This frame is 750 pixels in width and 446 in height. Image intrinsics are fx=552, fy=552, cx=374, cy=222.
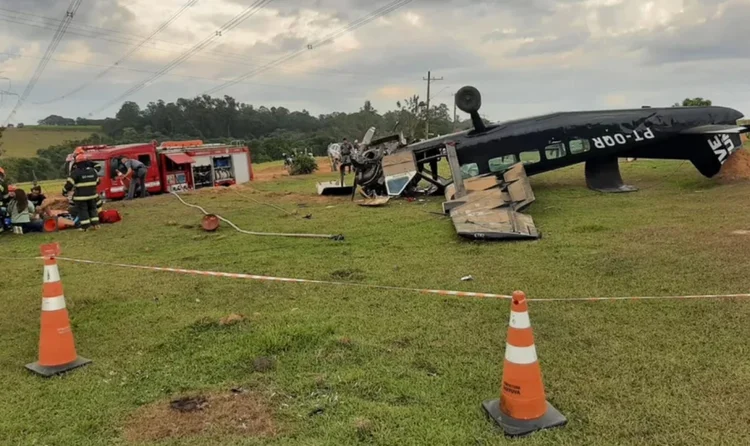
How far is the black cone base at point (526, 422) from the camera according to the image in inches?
128

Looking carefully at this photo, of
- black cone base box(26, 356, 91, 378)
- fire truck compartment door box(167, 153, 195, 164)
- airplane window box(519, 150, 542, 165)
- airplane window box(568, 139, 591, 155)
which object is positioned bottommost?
black cone base box(26, 356, 91, 378)

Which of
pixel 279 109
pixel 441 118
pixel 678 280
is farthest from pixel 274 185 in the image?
pixel 279 109

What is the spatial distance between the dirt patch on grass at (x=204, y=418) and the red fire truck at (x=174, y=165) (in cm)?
1748

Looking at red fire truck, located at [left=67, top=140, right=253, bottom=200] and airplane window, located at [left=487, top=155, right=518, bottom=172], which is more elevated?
red fire truck, located at [left=67, top=140, right=253, bottom=200]

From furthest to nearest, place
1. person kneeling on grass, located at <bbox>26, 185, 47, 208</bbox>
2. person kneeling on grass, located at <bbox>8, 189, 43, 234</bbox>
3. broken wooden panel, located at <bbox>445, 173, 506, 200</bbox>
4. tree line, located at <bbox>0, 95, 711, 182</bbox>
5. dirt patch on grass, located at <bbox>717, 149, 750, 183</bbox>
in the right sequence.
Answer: tree line, located at <bbox>0, 95, 711, 182</bbox>
person kneeling on grass, located at <bbox>26, 185, 47, 208</bbox>
dirt patch on grass, located at <bbox>717, 149, 750, 183</bbox>
person kneeling on grass, located at <bbox>8, 189, 43, 234</bbox>
broken wooden panel, located at <bbox>445, 173, 506, 200</bbox>

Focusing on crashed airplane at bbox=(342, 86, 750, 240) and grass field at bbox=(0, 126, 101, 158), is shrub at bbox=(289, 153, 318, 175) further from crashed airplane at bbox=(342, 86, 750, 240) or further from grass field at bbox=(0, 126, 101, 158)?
grass field at bbox=(0, 126, 101, 158)

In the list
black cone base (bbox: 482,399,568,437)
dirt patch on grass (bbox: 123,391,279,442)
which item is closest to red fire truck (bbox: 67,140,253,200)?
dirt patch on grass (bbox: 123,391,279,442)

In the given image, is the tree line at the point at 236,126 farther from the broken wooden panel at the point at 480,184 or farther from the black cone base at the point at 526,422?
the black cone base at the point at 526,422

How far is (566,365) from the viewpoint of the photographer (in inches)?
163

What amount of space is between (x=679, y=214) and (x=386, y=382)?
864cm

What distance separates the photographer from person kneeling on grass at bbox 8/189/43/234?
12.7 metres

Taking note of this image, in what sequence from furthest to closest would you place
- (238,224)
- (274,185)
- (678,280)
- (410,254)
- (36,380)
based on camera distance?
(274,185) → (238,224) → (410,254) → (678,280) → (36,380)

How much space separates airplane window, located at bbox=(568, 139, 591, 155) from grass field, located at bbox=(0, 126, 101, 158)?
6263 cm

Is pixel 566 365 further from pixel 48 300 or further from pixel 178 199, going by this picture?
pixel 178 199
